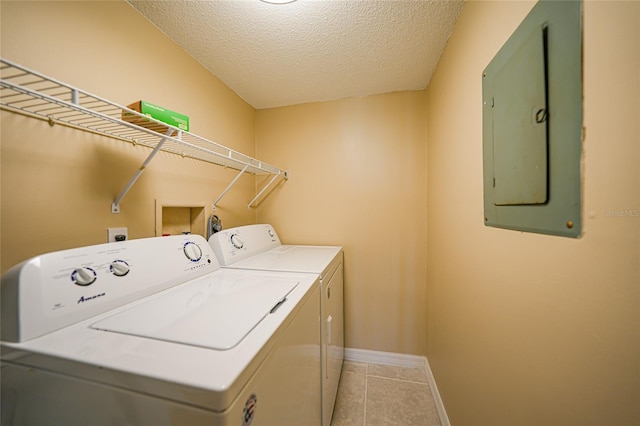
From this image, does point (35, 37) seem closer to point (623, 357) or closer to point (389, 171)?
point (623, 357)

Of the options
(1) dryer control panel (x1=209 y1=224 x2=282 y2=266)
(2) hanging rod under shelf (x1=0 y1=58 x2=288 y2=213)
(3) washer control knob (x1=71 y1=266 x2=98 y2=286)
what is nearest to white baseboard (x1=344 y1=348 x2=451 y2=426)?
(1) dryer control panel (x1=209 y1=224 x2=282 y2=266)

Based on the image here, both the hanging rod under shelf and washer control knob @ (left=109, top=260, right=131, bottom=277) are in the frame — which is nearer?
the hanging rod under shelf

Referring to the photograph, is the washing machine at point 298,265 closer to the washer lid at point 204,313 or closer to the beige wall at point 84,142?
the washer lid at point 204,313

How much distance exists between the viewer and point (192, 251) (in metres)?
1.19

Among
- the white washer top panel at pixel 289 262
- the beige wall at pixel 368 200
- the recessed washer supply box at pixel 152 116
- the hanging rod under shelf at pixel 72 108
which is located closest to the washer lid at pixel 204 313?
the white washer top panel at pixel 289 262

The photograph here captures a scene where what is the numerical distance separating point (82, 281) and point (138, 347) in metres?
0.39

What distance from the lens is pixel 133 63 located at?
3.88 feet

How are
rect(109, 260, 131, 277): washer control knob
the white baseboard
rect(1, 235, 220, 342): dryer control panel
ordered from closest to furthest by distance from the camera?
rect(1, 235, 220, 342): dryer control panel < rect(109, 260, 131, 277): washer control knob < the white baseboard

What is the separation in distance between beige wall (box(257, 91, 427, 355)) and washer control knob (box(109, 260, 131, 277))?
1523mm

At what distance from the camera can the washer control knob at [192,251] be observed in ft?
3.79

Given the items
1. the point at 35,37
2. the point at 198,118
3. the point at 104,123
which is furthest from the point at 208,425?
the point at 198,118

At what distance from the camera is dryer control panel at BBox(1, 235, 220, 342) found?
2.01 ft

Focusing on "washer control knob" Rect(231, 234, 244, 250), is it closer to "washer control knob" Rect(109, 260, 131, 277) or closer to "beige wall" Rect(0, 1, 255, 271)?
"beige wall" Rect(0, 1, 255, 271)

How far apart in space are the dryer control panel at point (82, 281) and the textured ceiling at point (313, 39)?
1295 mm
